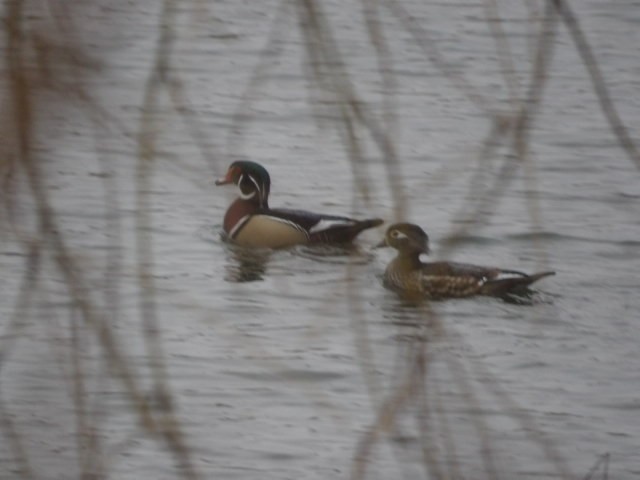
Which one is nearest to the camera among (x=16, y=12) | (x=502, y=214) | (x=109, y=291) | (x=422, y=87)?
(x=16, y=12)

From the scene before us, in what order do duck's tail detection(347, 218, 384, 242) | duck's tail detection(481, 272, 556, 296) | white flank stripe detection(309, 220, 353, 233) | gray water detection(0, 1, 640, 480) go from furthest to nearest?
1. white flank stripe detection(309, 220, 353, 233)
2. duck's tail detection(347, 218, 384, 242)
3. duck's tail detection(481, 272, 556, 296)
4. gray water detection(0, 1, 640, 480)

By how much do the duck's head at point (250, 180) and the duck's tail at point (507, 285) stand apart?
2485 millimetres

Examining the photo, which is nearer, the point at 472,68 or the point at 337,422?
the point at 337,422

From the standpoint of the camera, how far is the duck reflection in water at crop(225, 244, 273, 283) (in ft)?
33.6

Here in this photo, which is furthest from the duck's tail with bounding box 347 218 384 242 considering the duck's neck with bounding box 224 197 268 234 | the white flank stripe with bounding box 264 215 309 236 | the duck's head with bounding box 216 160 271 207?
the duck's head with bounding box 216 160 271 207

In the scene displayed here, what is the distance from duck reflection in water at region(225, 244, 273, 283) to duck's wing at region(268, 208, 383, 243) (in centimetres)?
28

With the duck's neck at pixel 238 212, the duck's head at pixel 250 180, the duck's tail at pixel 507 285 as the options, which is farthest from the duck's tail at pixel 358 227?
the duck's tail at pixel 507 285

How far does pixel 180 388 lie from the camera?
7.72 meters

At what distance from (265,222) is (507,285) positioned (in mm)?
2234

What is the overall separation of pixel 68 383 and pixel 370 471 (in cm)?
343

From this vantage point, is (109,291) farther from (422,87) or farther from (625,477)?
(422,87)

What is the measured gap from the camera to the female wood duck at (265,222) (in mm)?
10914

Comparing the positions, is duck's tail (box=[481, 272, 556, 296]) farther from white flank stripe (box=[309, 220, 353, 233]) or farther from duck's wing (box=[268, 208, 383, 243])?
white flank stripe (box=[309, 220, 353, 233])

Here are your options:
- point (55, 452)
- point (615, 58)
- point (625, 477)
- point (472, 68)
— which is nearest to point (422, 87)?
point (472, 68)
